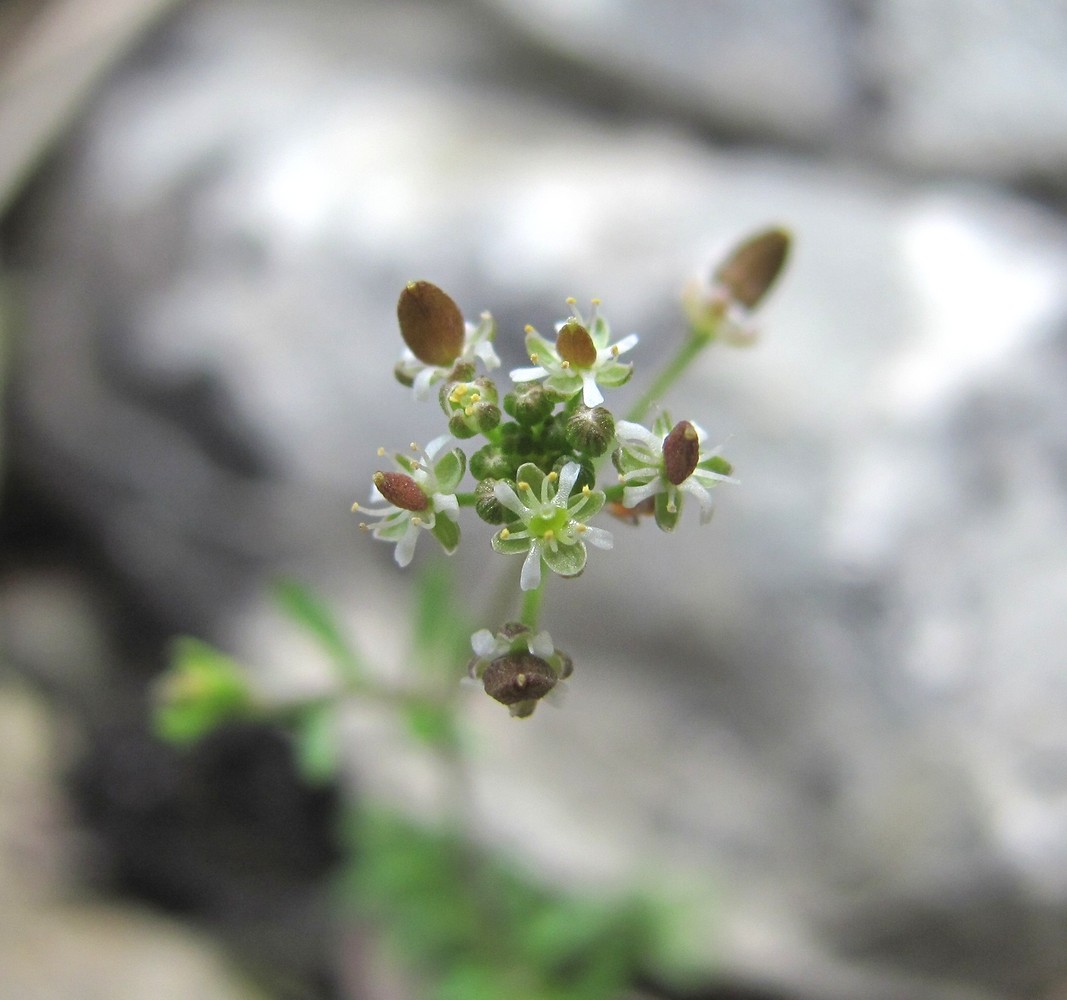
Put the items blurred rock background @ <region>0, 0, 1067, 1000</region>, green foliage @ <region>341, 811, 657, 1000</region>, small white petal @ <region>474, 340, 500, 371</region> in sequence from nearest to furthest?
1. small white petal @ <region>474, 340, 500, 371</region>
2. blurred rock background @ <region>0, 0, 1067, 1000</region>
3. green foliage @ <region>341, 811, 657, 1000</region>

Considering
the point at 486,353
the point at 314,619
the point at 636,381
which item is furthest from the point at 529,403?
the point at 636,381

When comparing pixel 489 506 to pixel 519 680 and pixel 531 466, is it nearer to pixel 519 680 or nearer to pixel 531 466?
pixel 531 466

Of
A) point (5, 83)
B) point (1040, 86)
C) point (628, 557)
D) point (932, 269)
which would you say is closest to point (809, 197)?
point (932, 269)

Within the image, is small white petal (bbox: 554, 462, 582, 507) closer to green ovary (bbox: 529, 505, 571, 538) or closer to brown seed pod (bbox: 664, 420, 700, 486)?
green ovary (bbox: 529, 505, 571, 538)

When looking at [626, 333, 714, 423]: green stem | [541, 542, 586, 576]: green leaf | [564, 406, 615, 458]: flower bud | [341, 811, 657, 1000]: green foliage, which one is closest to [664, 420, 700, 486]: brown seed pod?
[564, 406, 615, 458]: flower bud

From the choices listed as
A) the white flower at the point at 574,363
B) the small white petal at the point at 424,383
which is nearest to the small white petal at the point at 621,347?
the white flower at the point at 574,363

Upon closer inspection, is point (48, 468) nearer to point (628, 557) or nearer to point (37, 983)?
point (37, 983)
